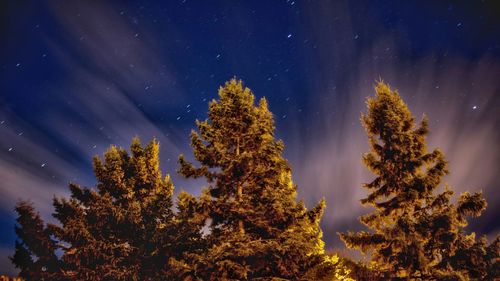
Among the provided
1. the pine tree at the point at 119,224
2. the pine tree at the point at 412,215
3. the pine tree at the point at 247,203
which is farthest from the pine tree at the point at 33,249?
the pine tree at the point at 412,215

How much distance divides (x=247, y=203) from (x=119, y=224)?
12.7m

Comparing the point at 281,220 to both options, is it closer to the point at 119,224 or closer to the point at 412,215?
the point at 412,215

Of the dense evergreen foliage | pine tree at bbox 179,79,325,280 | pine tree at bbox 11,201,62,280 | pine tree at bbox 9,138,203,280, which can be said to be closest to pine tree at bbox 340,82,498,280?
the dense evergreen foliage

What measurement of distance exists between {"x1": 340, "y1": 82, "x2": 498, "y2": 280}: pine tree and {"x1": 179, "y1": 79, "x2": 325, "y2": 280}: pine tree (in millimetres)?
4119

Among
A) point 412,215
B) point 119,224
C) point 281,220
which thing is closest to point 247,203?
point 281,220

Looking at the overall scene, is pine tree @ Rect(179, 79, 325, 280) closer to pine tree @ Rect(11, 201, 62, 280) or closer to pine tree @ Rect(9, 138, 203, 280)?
pine tree @ Rect(9, 138, 203, 280)

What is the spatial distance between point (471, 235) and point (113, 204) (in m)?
22.6

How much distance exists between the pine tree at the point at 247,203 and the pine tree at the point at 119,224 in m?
5.35

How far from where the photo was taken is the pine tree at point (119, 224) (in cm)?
2331

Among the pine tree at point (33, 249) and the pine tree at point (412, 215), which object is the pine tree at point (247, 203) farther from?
the pine tree at point (33, 249)

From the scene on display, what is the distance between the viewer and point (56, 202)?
82.7 feet

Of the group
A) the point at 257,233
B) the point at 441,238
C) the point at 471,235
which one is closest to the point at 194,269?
the point at 257,233

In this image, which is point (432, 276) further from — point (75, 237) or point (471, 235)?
point (75, 237)

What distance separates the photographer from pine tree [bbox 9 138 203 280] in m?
23.3
